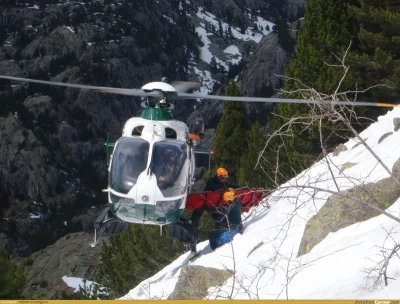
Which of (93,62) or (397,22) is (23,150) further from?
(397,22)

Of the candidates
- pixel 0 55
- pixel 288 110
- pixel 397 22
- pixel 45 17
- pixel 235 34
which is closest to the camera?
pixel 397 22

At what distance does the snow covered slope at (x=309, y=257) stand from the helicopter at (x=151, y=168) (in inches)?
53.8

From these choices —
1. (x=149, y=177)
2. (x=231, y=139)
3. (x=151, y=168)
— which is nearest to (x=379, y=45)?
(x=231, y=139)

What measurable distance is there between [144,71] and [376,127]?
390ft

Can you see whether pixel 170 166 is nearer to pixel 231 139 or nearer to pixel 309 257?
pixel 309 257

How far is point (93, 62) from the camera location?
124m

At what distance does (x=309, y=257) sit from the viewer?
8.28 meters

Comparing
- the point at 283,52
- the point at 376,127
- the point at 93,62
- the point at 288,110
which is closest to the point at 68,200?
the point at 93,62

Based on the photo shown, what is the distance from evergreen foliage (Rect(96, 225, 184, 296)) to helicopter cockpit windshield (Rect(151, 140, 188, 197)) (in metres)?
10.7

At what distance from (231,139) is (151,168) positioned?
2015 centimetres

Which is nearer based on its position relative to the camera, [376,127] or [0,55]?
[376,127]

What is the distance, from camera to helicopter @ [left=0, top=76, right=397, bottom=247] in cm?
1059

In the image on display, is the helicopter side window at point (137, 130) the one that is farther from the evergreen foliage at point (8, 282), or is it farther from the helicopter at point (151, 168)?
the evergreen foliage at point (8, 282)

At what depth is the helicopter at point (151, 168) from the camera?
10593 mm
